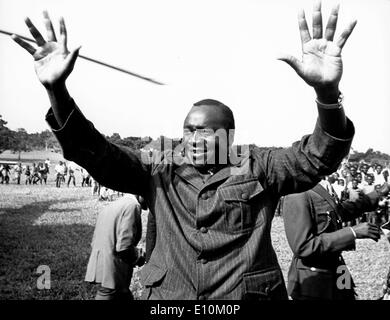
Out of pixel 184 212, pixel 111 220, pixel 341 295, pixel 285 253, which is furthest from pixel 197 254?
pixel 285 253

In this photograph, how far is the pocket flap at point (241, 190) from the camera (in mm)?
2535

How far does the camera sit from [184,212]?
2592 millimetres

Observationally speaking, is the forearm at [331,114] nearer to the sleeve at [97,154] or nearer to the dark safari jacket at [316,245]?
the sleeve at [97,154]

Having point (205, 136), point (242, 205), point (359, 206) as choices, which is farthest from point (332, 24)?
point (359, 206)

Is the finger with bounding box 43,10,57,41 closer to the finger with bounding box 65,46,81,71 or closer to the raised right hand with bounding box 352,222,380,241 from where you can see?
the finger with bounding box 65,46,81,71

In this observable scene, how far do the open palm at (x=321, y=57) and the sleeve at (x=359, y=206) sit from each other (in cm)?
266

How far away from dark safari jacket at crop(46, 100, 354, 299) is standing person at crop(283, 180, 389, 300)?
152 cm

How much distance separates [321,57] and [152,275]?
1470 millimetres

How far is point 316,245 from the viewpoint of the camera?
397cm

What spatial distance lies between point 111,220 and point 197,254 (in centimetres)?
313

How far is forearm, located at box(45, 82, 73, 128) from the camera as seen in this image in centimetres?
223

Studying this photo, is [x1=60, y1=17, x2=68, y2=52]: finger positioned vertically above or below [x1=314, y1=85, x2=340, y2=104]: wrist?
above

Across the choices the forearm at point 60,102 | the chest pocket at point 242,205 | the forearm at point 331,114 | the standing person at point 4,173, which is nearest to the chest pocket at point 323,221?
the chest pocket at point 242,205

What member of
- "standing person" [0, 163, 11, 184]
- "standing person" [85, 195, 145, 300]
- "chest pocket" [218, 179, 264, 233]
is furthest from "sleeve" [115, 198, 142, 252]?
"standing person" [0, 163, 11, 184]
